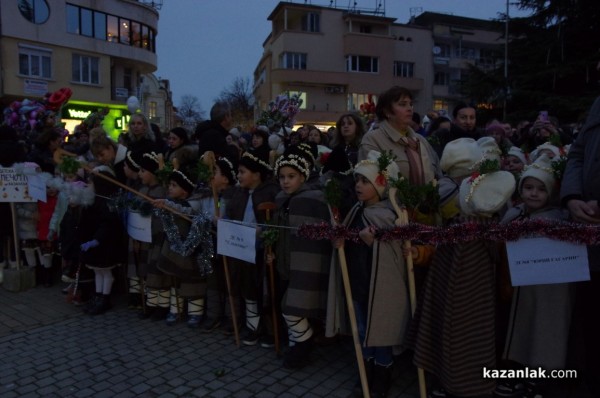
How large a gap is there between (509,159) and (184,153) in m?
4.14

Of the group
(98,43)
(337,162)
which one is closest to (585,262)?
(337,162)

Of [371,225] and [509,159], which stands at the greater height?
[509,159]

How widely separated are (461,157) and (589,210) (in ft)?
3.98

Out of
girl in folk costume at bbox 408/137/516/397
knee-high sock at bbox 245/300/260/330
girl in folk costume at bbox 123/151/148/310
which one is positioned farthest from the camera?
girl in folk costume at bbox 123/151/148/310

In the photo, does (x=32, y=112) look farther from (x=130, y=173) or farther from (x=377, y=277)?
A: (x=377, y=277)

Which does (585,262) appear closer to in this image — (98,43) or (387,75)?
(98,43)

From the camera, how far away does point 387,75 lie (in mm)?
45438

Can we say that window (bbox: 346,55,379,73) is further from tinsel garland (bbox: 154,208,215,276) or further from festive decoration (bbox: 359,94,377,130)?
tinsel garland (bbox: 154,208,215,276)

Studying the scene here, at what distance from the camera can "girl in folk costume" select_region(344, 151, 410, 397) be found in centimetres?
384

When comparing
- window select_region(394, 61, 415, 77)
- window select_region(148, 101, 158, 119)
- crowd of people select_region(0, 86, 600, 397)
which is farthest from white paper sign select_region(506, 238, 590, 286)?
Answer: window select_region(148, 101, 158, 119)

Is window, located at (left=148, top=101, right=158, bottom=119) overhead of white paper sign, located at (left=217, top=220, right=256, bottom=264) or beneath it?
overhead

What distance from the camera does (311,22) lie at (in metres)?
45.1

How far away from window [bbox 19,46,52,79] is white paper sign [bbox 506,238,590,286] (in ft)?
115

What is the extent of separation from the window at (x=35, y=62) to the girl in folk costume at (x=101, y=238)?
30234 millimetres
